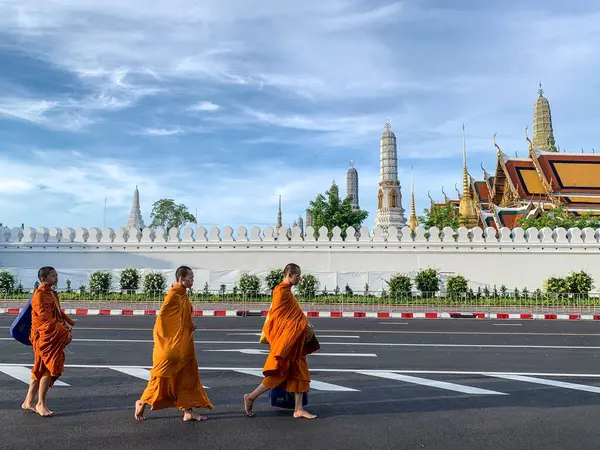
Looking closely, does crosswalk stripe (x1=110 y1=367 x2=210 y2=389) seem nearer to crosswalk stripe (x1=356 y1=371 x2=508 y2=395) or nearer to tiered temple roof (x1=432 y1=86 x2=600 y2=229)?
crosswalk stripe (x1=356 y1=371 x2=508 y2=395)

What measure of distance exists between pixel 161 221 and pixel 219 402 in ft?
137

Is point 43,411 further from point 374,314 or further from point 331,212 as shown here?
point 331,212

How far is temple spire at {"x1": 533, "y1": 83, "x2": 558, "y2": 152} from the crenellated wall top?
46835 mm

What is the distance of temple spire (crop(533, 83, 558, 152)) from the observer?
68.5m

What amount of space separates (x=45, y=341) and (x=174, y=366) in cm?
134

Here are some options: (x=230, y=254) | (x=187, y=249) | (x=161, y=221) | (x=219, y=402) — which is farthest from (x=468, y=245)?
(x=161, y=221)

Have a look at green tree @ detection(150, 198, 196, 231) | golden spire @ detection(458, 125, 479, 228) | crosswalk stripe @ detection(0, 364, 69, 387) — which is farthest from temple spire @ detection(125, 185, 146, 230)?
crosswalk stripe @ detection(0, 364, 69, 387)

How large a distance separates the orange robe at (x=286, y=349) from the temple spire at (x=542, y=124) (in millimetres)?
67727

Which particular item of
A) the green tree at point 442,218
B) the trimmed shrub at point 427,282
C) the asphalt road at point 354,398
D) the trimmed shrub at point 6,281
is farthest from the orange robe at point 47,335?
the green tree at point 442,218

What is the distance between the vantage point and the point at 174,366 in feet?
17.9

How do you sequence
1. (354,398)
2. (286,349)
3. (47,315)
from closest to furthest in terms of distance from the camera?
(286,349) < (47,315) < (354,398)

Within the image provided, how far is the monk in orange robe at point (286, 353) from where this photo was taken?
5695 mm

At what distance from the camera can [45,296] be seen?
5969 millimetres

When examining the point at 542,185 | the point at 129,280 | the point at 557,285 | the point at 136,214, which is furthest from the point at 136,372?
the point at 136,214
